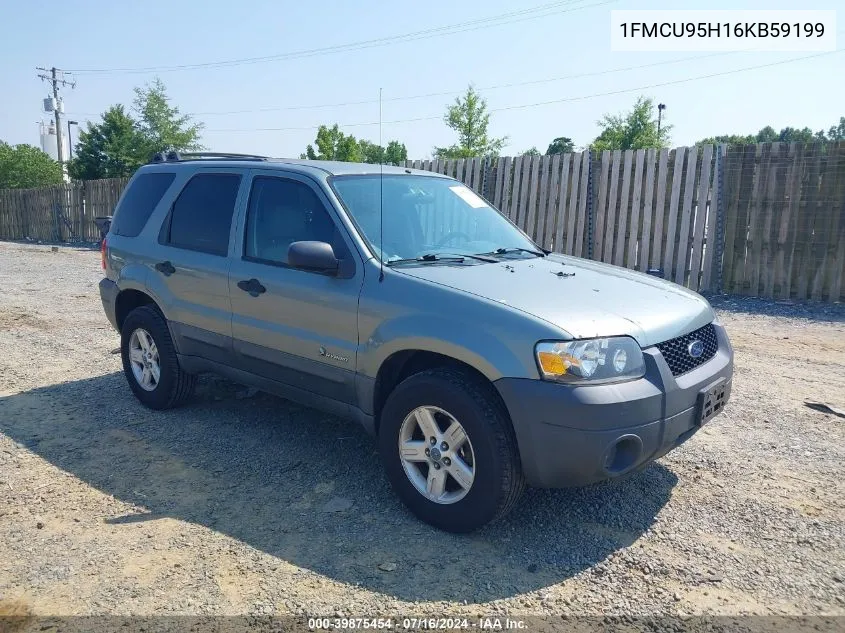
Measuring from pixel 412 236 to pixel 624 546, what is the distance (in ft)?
6.95

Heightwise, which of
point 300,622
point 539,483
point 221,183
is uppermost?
point 221,183

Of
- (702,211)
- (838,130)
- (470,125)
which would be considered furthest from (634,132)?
(838,130)

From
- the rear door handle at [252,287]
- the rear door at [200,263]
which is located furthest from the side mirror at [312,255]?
the rear door at [200,263]

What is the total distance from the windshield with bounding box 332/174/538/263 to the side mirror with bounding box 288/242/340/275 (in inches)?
11.3

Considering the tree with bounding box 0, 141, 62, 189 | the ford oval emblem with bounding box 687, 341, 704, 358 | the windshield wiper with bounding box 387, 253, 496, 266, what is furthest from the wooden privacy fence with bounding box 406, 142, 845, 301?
the tree with bounding box 0, 141, 62, 189

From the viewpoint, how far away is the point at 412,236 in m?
4.16

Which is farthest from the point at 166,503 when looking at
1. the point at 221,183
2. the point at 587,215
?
the point at 587,215

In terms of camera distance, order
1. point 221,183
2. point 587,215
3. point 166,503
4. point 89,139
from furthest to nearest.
Answer: point 89,139 → point 587,215 → point 221,183 → point 166,503

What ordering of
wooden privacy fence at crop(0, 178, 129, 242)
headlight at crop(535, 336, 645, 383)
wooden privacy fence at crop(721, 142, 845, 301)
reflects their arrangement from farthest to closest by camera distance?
wooden privacy fence at crop(0, 178, 129, 242)
wooden privacy fence at crop(721, 142, 845, 301)
headlight at crop(535, 336, 645, 383)

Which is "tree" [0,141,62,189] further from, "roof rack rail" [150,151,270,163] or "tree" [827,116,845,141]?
"tree" [827,116,845,141]

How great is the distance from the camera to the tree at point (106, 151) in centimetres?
3325

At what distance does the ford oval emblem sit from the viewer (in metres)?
3.56

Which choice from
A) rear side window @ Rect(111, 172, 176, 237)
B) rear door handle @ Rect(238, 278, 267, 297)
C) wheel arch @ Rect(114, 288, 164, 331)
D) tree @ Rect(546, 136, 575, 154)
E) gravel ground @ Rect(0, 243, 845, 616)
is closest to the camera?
gravel ground @ Rect(0, 243, 845, 616)

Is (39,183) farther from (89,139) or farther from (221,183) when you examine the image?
(221,183)
